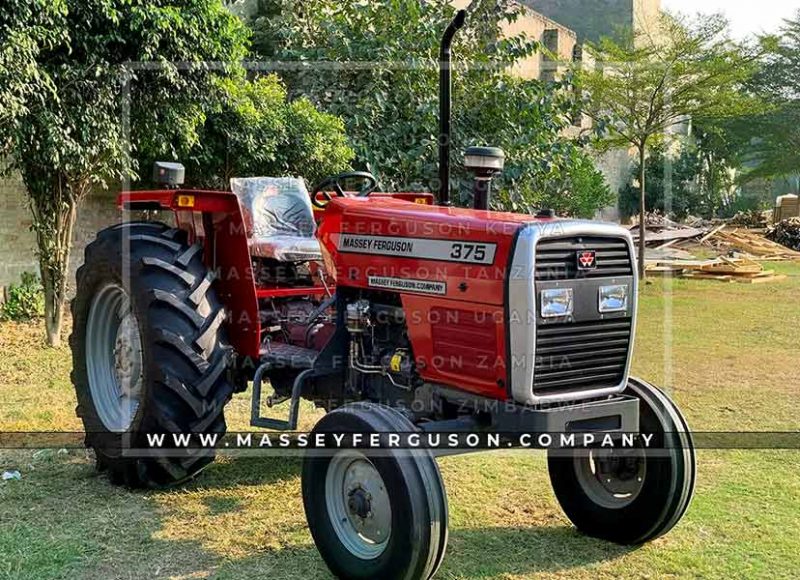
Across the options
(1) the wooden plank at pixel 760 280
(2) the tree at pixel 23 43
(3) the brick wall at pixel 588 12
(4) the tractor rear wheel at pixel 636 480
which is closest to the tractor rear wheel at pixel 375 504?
(4) the tractor rear wheel at pixel 636 480

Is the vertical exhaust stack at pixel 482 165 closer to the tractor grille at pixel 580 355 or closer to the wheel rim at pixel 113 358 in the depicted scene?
the tractor grille at pixel 580 355

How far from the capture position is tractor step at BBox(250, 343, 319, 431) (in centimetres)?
398

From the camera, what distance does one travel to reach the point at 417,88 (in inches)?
432

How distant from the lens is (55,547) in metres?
3.72

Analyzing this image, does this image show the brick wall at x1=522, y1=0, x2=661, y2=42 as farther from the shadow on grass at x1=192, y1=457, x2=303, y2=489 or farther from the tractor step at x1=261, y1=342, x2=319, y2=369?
the tractor step at x1=261, y1=342, x2=319, y2=369

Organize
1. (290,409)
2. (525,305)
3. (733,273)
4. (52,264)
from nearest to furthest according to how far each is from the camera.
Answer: (525,305) < (290,409) < (52,264) < (733,273)

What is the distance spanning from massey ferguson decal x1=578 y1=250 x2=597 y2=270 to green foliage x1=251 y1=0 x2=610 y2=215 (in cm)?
704

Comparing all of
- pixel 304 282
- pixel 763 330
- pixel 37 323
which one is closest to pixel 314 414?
pixel 304 282

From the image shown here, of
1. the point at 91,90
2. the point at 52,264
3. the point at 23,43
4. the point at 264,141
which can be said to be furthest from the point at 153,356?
the point at 264,141

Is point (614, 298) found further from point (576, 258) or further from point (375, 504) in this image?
point (375, 504)

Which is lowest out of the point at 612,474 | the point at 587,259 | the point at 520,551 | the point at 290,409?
the point at 520,551

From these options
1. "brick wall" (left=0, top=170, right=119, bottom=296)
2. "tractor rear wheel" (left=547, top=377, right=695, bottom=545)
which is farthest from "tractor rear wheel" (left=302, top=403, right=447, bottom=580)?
"brick wall" (left=0, top=170, right=119, bottom=296)

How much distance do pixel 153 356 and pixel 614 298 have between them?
2.15 metres

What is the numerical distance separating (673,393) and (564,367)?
3802mm
